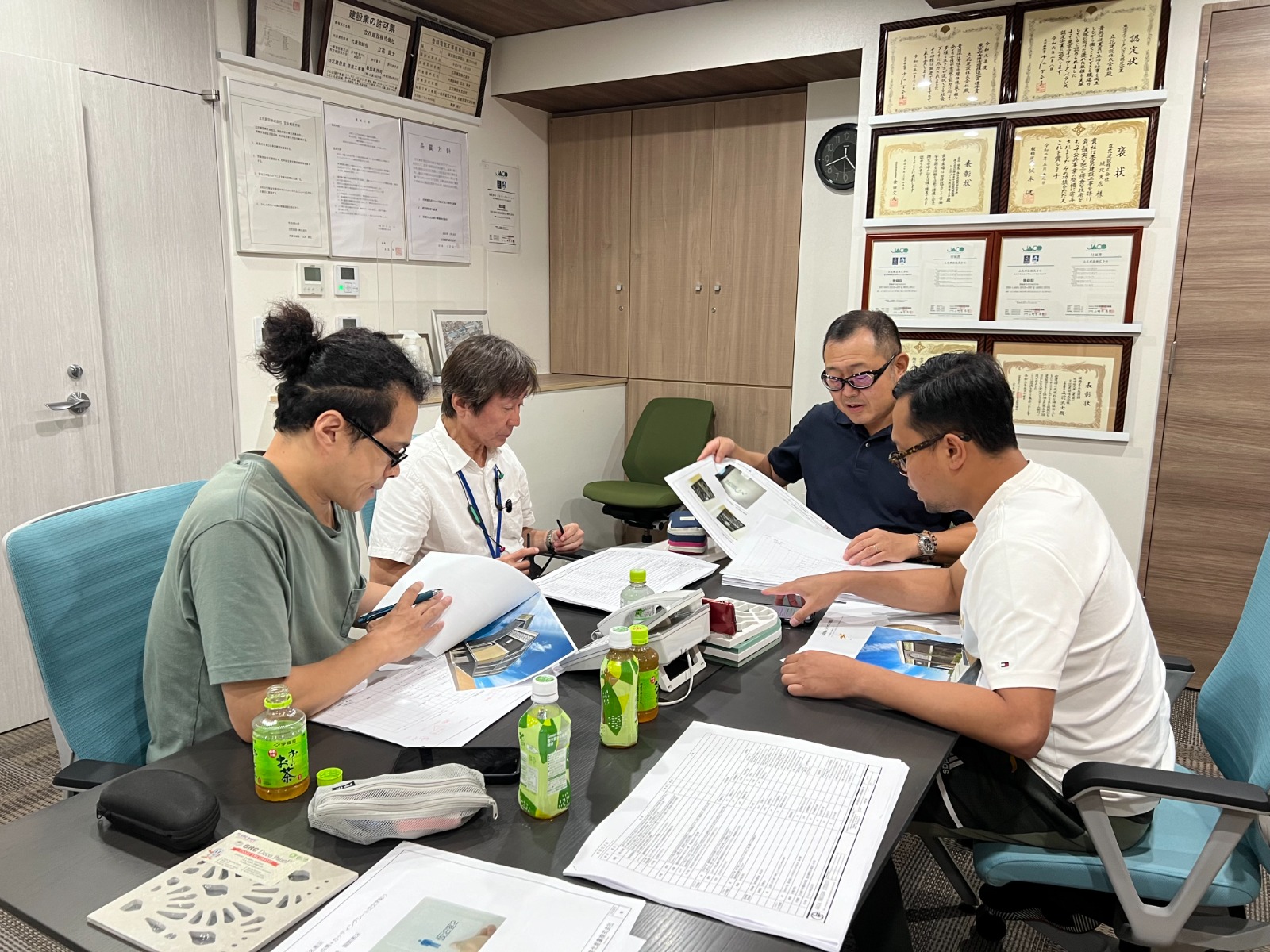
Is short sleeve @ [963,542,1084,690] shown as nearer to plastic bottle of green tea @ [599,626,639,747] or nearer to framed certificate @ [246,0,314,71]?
plastic bottle of green tea @ [599,626,639,747]

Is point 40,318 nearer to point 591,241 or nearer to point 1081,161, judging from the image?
point 591,241

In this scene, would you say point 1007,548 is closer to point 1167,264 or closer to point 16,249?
point 1167,264

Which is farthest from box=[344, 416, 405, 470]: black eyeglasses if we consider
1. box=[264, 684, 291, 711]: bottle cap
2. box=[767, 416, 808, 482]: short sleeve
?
box=[767, 416, 808, 482]: short sleeve

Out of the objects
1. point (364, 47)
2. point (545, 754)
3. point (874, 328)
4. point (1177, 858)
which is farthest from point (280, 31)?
point (1177, 858)

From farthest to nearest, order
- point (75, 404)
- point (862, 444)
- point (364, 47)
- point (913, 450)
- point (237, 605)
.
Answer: point (364, 47)
point (75, 404)
point (862, 444)
point (913, 450)
point (237, 605)

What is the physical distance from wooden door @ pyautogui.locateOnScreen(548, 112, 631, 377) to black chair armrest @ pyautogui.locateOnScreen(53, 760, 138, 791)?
12.6ft

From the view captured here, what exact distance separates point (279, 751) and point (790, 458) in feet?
6.45

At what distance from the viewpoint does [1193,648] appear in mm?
3229

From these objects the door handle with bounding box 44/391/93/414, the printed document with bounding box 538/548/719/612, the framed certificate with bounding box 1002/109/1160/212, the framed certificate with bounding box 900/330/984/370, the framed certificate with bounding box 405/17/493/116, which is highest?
the framed certificate with bounding box 405/17/493/116

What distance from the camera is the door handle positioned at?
287 cm

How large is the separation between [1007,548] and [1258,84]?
262 centimetres

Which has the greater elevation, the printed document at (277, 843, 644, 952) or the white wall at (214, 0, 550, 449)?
the white wall at (214, 0, 550, 449)

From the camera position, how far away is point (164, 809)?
993 mm

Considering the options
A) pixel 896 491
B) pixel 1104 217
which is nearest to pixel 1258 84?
pixel 1104 217
